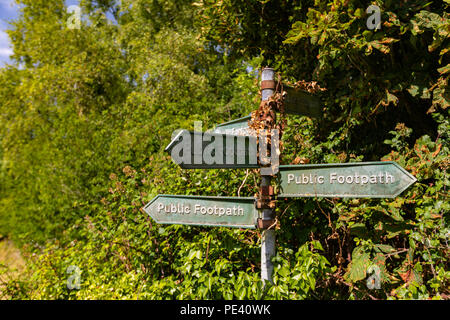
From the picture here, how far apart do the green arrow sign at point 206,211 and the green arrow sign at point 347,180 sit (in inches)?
10.7

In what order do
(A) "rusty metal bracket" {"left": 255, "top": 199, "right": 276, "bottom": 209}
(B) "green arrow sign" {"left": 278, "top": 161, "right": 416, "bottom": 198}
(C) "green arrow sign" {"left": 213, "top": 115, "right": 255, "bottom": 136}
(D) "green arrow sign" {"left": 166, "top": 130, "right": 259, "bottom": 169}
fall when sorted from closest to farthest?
(B) "green arrow sign" {"left": 278, "top": 161, "right": 416, "bottom": 198}
(D) "green arrow sign" {"left": 166, "top": 130, "right": 259, "bottom": 169}
(A) "rusty metal bracket" {"left": 255, "top": 199, "right": 276, "bottom": 209}
(C) "green arrow sign" {"left": 213, "top": 115, "right": 255, "bottom": 136}

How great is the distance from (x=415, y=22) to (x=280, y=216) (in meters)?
1.81

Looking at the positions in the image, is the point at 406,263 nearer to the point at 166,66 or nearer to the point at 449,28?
the point at 449,28

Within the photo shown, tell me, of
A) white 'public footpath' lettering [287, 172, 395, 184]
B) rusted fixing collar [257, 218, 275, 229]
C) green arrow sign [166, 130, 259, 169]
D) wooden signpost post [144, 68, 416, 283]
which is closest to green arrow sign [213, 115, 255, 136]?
wooden signpost post [144, 68, 416, 283]

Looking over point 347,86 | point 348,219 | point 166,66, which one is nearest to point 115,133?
point 166,66

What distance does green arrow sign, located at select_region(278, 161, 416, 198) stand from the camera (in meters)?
1.81

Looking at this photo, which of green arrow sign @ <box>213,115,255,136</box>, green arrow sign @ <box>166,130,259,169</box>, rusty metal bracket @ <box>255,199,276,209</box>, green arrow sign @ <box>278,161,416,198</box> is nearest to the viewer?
green arrow sign @ <box>278,161,416,198</box>

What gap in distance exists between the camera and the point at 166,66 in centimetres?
770

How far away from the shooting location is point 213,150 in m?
2.06

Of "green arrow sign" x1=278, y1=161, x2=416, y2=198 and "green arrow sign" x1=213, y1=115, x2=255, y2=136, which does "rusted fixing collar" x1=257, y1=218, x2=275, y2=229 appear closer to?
"green arrow sign" x1=278, y1=161, x2=416, y2=198

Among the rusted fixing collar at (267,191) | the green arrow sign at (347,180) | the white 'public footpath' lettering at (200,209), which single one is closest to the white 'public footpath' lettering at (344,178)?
the green arrow sign at (347,180)

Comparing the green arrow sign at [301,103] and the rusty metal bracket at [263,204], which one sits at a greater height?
the green arrow sign at [301,103]

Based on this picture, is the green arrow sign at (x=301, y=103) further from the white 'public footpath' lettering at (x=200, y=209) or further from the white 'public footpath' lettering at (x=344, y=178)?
the white 'public footpath' lettering at (x=200, y=209)

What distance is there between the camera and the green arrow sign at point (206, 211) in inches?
84.0
